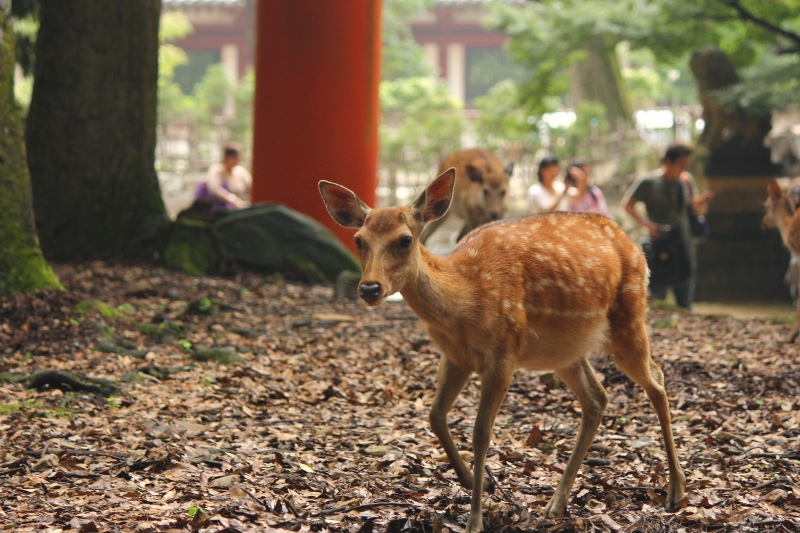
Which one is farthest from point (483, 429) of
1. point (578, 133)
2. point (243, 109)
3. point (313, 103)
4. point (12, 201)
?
point (243, 109)

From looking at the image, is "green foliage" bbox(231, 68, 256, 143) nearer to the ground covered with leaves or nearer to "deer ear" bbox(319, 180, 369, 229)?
the ground covered with leaves

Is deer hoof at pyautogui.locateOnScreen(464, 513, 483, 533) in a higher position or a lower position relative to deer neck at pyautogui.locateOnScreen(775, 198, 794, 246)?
lower

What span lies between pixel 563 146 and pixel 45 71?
46.9 feet

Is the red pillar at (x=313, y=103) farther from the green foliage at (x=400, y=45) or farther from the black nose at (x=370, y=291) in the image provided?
the green foliage at (x=400, y=45)

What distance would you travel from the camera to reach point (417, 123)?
26.0m

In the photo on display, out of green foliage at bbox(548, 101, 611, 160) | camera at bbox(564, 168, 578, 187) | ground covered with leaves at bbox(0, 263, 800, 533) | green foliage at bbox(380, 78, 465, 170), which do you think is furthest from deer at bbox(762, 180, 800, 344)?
green foliage at bbox(380, 78, 465, 170)

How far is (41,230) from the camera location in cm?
1022

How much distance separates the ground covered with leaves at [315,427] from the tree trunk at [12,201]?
237 mm

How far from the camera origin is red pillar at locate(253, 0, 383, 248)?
39.0 ft

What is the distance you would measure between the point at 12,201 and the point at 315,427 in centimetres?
325

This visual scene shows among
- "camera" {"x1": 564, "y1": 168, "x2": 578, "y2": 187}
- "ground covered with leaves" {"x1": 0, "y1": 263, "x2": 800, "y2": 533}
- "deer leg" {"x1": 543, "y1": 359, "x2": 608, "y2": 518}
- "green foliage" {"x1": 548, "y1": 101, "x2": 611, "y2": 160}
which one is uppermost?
"green foliage" {"x1": 548, "y1": 101, "x2": 611, "y2": 160}

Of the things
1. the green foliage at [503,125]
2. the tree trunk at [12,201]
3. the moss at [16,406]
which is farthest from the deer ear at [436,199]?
the green foliage at [503,125]

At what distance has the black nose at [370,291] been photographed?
13.6 ft

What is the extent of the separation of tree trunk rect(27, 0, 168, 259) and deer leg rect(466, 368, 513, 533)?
682 centimetres
